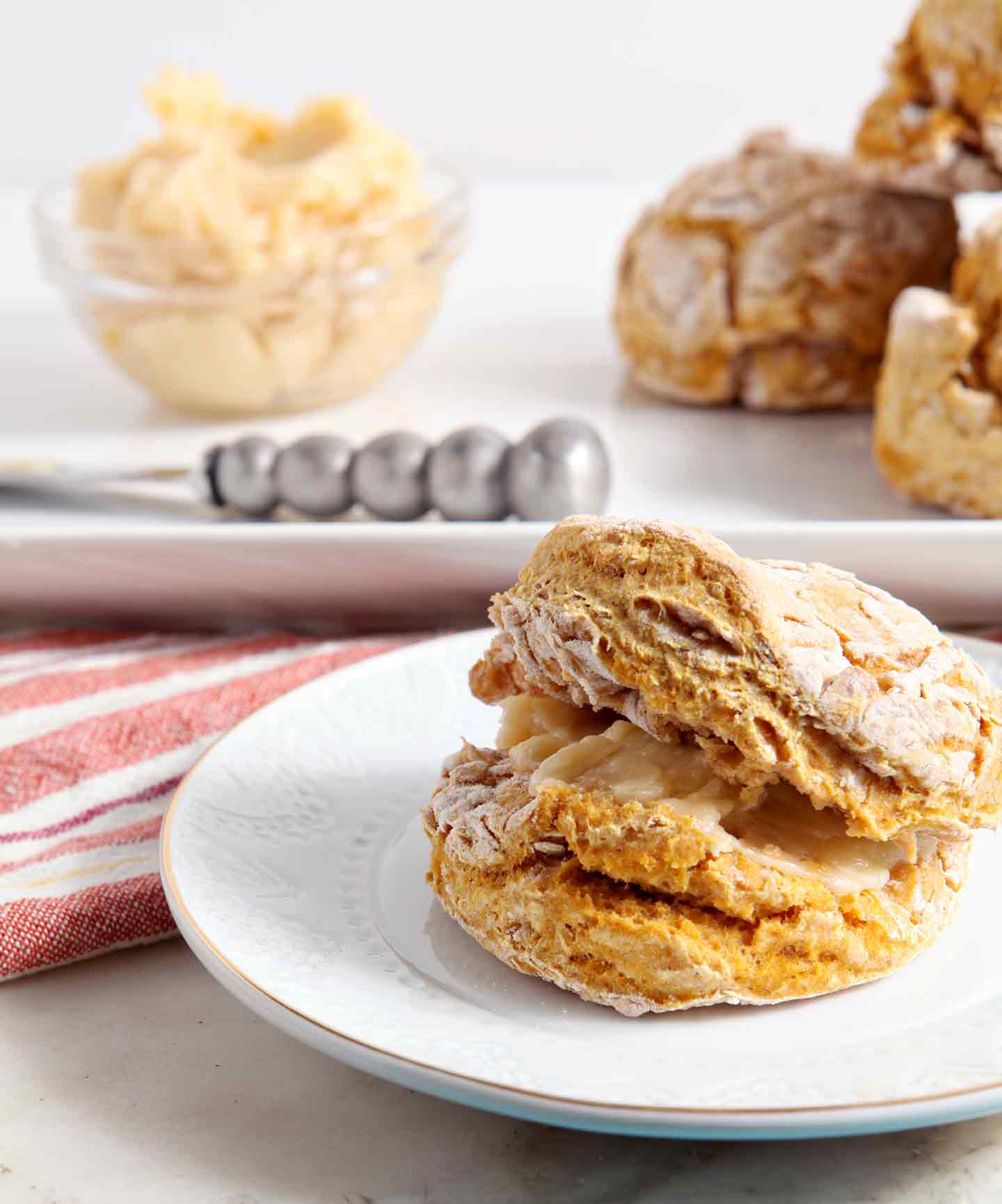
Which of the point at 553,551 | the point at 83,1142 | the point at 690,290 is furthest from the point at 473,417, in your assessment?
the point at 83,1142

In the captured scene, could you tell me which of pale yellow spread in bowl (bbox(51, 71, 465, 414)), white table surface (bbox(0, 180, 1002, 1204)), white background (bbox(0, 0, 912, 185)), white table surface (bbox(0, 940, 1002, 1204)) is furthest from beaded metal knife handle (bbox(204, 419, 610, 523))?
white background (bbox(0, 0, 912, 185))

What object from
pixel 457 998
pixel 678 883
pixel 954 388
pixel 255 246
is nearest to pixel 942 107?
pixel 954 388

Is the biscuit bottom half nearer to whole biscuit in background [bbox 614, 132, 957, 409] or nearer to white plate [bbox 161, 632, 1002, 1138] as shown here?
white plate [bbox 161, 632, 1002, 1138]

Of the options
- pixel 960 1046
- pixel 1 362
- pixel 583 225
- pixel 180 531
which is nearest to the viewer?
pixel 960 1046

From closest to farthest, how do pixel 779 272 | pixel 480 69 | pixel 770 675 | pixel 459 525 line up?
1. pixel 770 675
2. pixel 459 525
3. pixel 779 272
4. pixel 480 69

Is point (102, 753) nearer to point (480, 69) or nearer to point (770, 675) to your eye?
point (770, 675)

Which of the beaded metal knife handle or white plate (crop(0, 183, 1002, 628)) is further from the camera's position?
the beaded metal knife handle

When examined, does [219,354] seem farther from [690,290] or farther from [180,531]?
[690,290]
